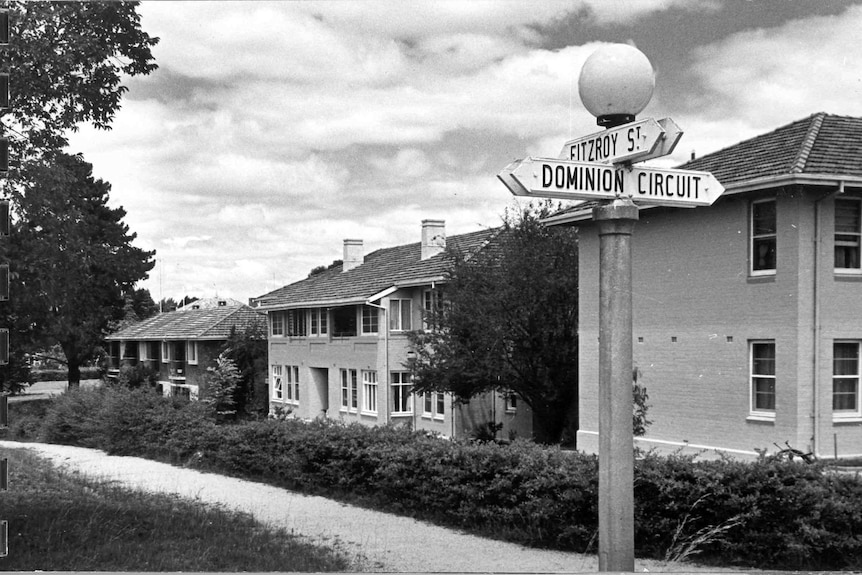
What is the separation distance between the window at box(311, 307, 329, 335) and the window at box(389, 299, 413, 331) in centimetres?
272

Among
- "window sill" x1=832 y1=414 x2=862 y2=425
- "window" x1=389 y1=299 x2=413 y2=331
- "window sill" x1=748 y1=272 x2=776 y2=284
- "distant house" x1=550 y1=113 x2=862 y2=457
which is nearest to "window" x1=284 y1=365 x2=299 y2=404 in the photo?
"window" x1=389 y1=299 x2=413 y2=331

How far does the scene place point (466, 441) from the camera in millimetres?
10039

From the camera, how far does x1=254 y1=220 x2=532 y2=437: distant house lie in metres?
26.6

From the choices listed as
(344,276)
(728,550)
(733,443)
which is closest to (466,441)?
(728,550)

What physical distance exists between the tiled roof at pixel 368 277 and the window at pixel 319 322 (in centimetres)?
160

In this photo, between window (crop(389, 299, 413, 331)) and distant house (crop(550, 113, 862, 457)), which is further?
window (crop(389, 299, 413, 331))

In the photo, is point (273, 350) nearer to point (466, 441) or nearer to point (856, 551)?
point (466, 441)

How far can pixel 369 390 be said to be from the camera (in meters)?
30.1

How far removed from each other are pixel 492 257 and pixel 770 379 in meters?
9.20

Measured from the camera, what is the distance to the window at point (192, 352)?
3795cm

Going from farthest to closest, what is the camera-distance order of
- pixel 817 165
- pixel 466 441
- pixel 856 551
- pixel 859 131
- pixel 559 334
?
pixel 559 334
pixel 859 131
pixel 817 165
pixel 466 441
pixel 856 551

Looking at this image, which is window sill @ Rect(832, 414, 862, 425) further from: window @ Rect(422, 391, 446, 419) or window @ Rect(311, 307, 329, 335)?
window @ Rect(311, 307, 329, 335)

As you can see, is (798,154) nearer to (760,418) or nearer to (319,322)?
(760,418)

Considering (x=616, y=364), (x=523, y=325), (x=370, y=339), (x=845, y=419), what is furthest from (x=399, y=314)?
(x=616, y=364)
